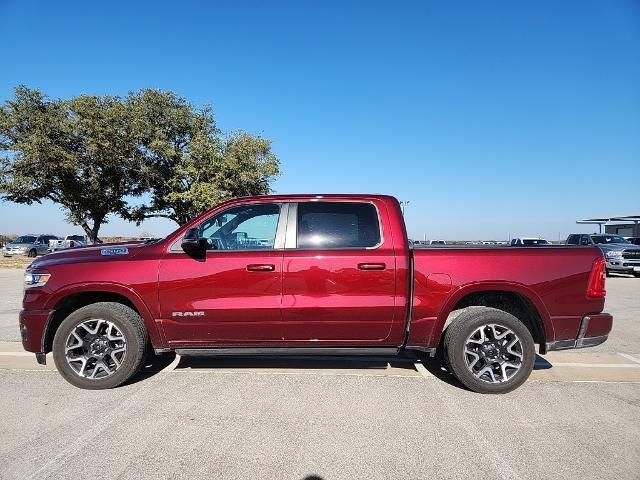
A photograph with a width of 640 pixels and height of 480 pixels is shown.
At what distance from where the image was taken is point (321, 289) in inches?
153

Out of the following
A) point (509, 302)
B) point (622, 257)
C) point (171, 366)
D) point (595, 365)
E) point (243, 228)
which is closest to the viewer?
point (243, 228)

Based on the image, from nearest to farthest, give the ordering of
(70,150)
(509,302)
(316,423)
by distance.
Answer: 1. (316,423)
2. (509,302)
3. (70,150)

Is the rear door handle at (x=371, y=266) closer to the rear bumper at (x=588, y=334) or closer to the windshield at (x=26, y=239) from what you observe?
the rear bumper at (x=588, y=334)

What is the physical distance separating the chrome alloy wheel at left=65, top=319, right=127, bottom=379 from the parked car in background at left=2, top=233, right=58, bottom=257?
32.2 m

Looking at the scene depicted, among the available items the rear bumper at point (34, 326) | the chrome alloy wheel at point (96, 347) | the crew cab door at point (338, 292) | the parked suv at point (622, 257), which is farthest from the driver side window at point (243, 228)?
the parked suv at point (622, 257)

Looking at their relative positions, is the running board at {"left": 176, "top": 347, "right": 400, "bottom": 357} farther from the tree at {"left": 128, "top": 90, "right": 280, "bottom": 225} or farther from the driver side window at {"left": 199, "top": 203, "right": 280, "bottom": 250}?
the tree at {"left": 128, "top": 90, "right": 280, "bottom": 225}

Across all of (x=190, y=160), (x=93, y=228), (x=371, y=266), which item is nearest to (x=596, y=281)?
(x=371, y=266)

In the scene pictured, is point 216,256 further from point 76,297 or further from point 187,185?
point 187,185

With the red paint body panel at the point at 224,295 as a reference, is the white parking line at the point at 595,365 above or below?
below

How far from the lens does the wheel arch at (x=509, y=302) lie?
12.8 feet

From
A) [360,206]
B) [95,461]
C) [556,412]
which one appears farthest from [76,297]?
[556,412]

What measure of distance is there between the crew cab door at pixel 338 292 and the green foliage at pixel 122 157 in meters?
22.3

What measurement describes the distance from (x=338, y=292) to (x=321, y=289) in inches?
6.5

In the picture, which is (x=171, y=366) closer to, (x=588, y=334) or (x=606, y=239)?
(x=588, y=334)
